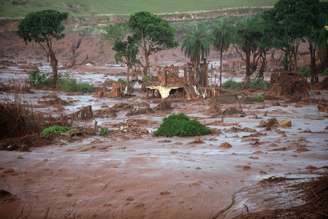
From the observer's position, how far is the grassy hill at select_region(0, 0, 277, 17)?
8119 cm

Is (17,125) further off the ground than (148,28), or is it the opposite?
(148,28)

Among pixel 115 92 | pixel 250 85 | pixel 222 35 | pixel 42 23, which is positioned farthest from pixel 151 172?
pixel 42 23

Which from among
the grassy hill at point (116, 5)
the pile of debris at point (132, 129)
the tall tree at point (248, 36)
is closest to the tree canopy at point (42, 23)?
the tall tree at point (248, 36)

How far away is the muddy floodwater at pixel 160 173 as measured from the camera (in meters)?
6.56

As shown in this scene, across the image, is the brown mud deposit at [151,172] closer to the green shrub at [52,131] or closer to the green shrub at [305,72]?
the green shrub at [52,131]

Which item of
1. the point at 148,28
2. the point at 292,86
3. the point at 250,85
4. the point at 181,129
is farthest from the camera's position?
the point at 148,28

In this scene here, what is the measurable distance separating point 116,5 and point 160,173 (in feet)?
268

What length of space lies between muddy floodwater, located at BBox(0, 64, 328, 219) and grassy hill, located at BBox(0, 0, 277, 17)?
7132cm

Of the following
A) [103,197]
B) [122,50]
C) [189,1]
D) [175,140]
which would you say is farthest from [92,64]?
[103,197]

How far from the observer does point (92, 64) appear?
62906 millimetres

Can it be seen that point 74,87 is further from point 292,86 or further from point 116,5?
point 116,5

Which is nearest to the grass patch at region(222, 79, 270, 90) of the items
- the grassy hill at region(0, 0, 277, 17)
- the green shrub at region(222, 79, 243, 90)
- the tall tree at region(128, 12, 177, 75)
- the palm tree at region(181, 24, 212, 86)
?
the green shrub at region(222, 79, 243, 90)

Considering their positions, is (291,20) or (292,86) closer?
(292,86)

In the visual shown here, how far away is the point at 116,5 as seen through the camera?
86.9m
